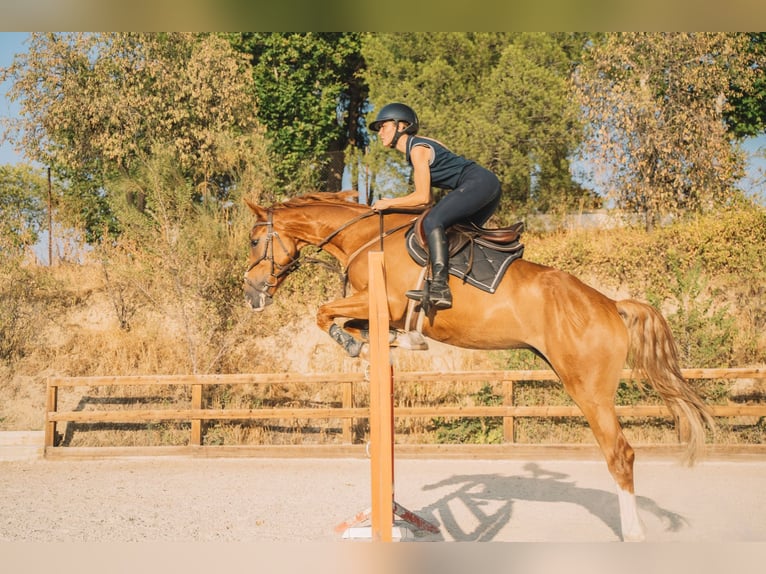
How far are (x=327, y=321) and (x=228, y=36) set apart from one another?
51.0 feet

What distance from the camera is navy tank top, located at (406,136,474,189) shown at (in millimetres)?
4535

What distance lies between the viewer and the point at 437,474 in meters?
7.68

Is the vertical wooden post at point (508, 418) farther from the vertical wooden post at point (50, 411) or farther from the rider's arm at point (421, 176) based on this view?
the vertical wooden post at point (50, 411)

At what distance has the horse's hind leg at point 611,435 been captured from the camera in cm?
433

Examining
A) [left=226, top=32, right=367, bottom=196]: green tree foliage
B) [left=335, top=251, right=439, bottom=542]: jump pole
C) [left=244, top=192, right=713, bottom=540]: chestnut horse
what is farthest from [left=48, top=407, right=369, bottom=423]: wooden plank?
[left=226, top=32, right=367, bottom=196]: green tree foliage

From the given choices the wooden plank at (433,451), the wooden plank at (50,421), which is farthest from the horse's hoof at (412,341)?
the wooden plank at (50,421)

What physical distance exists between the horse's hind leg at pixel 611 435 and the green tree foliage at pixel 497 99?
35.0 ft

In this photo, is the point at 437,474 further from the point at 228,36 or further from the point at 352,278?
the point at 228,36

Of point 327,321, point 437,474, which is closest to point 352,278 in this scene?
point 327,321

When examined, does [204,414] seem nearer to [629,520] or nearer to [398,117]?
[398,117]

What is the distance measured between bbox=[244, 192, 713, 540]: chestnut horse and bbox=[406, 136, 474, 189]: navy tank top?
14.8 inches

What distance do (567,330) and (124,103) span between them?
12982 mm

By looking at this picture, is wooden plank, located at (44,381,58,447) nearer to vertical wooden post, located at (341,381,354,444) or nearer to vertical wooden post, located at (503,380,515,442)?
vertical wooden post, located at (341,381,354,444)

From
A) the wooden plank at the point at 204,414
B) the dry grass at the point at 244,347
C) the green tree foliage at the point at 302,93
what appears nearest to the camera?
the wooden plank at the point at 204,414
